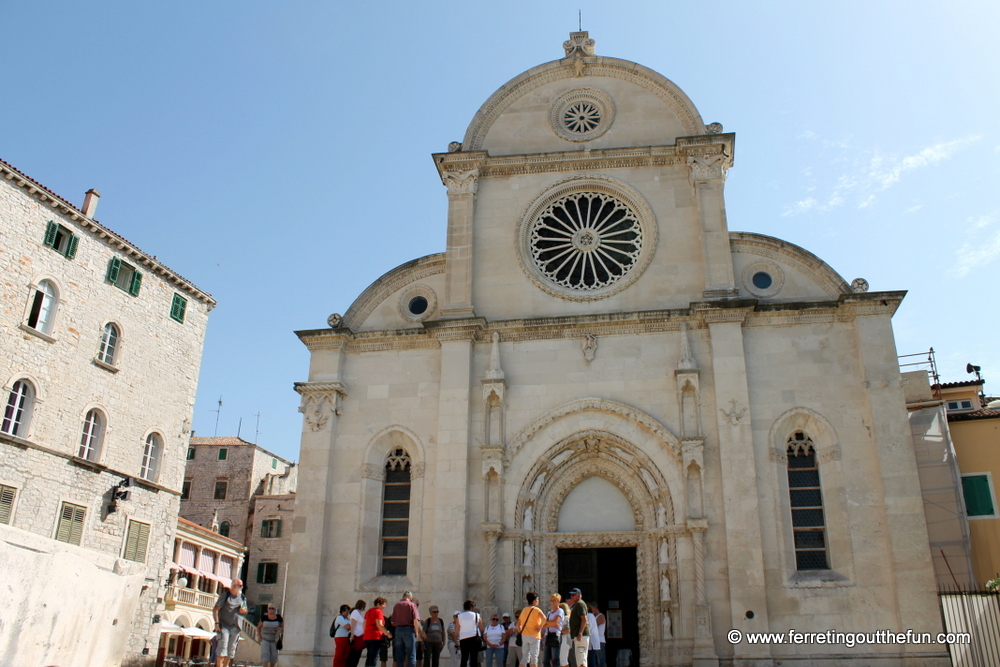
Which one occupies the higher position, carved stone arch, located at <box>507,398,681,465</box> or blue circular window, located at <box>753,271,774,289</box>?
blue circular window, located at <box>753,271,774,289</box>

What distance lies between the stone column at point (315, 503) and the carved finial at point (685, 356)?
27.0 feet

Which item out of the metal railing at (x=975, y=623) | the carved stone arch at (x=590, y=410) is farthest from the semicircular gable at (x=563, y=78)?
the metal railing at (x=975, y=623)

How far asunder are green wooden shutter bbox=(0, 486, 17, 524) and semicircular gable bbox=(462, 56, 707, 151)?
572 inches

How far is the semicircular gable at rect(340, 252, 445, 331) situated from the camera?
70.8 ft

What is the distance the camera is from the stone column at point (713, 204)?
1953cm

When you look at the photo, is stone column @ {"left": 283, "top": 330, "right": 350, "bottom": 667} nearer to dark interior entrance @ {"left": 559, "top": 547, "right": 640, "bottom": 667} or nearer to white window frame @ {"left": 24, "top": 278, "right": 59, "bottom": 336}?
dark interior entrance @ {"left": 559, "top": 547, "right": 640, "bottom": 667}

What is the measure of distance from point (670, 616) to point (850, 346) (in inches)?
293

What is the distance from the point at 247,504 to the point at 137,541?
22979mm

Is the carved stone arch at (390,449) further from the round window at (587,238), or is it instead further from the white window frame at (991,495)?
the white window frame at (991,495)

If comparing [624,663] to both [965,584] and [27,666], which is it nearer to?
[965,584]

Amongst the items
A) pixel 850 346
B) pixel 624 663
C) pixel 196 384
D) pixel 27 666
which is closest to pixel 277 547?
pixel 196 384

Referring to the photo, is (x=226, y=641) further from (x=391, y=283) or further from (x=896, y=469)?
(x=896, y=469)

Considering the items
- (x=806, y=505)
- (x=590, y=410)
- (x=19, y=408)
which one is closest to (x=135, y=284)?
(x=19, y=408)

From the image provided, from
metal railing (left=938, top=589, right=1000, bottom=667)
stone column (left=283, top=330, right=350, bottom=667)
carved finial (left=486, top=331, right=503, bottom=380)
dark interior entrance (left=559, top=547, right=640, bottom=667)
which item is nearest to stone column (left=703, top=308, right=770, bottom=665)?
dark interior entrance (left=559, top=547, right=640, bottom=667)
